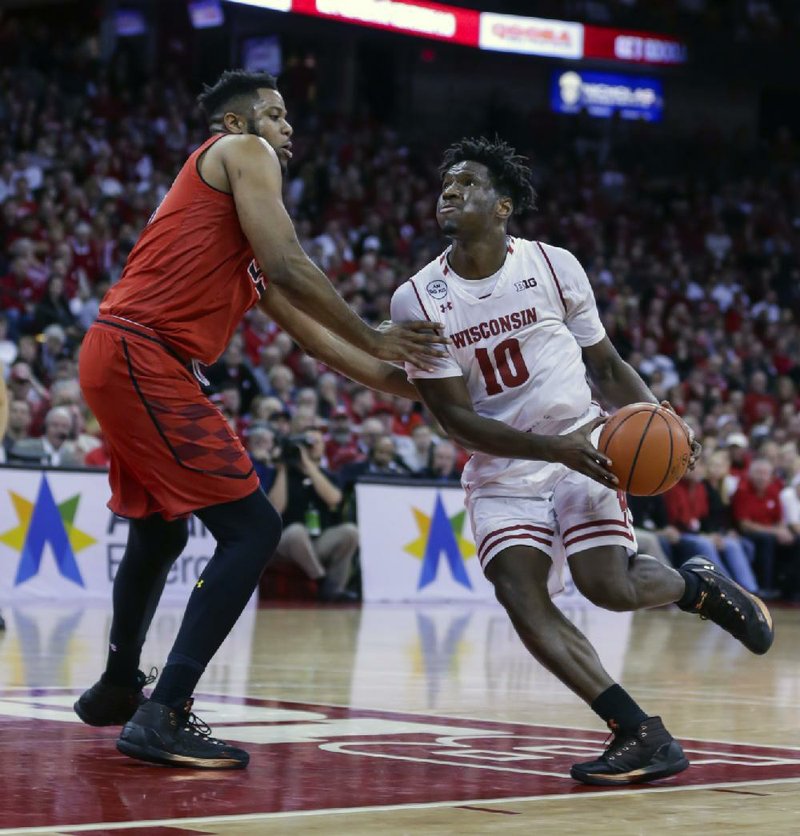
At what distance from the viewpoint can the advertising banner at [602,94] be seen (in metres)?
31.8

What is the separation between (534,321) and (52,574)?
8079 mm

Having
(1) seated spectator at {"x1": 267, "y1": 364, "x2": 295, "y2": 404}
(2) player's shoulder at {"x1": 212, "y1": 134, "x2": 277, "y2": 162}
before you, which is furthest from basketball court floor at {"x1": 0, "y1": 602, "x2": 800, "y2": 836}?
(1) seated spectator at {"x1": 267, "y1": 364, "x2": 295, "y2": 404}

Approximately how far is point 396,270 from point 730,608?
16.1 metres

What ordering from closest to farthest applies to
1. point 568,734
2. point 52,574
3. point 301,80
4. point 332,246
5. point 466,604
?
point 568,734, point 52,574, point 466,604, point 332,246, point 301,80

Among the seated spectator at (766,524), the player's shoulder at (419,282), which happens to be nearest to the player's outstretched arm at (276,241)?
the player's shoulder at (419,282)

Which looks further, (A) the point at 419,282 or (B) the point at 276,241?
(A) the point at 419,282

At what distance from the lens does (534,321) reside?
17.7 feet

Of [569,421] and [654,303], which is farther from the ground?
[654,303]

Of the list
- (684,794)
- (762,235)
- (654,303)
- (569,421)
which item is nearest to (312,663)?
(569,421)

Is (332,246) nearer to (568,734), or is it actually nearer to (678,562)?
(678,562)

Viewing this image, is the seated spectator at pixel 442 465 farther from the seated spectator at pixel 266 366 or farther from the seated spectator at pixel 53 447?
the seated spectator at pixel 53 447

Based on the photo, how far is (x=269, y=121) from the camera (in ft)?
16.9

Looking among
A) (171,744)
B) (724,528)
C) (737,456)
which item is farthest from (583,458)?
(737,456)

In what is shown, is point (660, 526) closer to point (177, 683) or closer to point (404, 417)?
point (404, 417)
